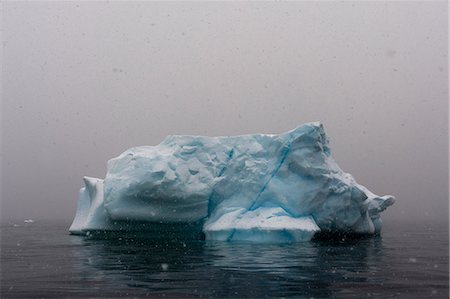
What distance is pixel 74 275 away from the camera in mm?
7543

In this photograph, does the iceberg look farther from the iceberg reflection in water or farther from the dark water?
the dark water

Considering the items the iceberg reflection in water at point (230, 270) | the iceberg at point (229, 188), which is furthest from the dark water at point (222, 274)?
the iceberg at point (229, 188)

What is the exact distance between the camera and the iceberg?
15.6 m

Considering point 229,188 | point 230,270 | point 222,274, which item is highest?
point 222,274

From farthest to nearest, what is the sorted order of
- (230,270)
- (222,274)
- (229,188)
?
(229,188) → (230,270) → (222,274)

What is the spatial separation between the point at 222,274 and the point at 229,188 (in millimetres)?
8878

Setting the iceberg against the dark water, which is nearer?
the dark water

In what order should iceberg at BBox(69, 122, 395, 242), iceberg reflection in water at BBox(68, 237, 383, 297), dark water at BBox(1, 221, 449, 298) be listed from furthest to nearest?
iceberg at BBox(69, 122, 395, 242), iceberg reflection in water at BBox(68, 237, 383, 297), dark water at BBox(1, 221, 449, 298)

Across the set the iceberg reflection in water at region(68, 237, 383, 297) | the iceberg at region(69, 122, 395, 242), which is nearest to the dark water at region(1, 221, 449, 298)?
the iceberg reflection in water at region(68, 237, 383, 297)

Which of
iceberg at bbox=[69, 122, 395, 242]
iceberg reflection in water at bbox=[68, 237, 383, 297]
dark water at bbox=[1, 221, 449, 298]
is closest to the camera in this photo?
dark water at bbox=[1, 221, 449, 298]

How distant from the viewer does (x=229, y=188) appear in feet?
54.1

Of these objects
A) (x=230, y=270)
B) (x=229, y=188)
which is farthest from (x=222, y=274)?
(x=229, y=188)

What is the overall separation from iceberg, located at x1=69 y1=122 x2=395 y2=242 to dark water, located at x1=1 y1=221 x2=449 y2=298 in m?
4.35

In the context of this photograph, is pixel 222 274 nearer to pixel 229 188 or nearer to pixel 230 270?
pixel 230 270
